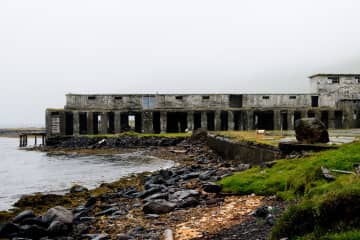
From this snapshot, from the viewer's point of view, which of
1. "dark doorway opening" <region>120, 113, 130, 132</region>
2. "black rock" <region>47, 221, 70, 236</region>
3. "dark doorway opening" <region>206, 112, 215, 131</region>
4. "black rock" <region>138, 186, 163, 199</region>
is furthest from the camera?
"dark doorway opening" <region>206, 112, 215, 131</region>

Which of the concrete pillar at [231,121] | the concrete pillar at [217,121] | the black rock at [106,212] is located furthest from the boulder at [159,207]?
the concrete pillar at [231,121]

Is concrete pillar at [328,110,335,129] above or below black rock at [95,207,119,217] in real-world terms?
above

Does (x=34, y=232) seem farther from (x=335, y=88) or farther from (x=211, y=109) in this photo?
(x=335, y=88)

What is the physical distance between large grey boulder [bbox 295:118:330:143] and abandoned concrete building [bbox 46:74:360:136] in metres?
35.1

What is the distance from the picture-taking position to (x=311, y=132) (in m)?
13.5

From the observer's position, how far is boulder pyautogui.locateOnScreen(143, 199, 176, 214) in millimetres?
9688

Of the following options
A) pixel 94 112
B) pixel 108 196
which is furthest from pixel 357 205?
pixel 94 112

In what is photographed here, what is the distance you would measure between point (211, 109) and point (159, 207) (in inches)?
1624

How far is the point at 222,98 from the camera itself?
5178cm

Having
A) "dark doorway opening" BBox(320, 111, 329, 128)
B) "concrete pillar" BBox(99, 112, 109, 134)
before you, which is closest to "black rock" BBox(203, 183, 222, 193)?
"concrete pillar" BBox(99, 112, 109, 134)

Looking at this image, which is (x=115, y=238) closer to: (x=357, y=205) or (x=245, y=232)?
(x=245, y=232)

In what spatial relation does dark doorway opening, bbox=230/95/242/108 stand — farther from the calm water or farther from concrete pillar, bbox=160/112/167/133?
the calm water

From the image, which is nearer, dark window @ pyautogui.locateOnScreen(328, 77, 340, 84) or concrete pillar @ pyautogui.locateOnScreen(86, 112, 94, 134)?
concrete pillar @ pyautogui.locateOnScreen(86, 112, 94, 134)

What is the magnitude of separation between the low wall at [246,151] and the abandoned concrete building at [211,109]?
21.0m
